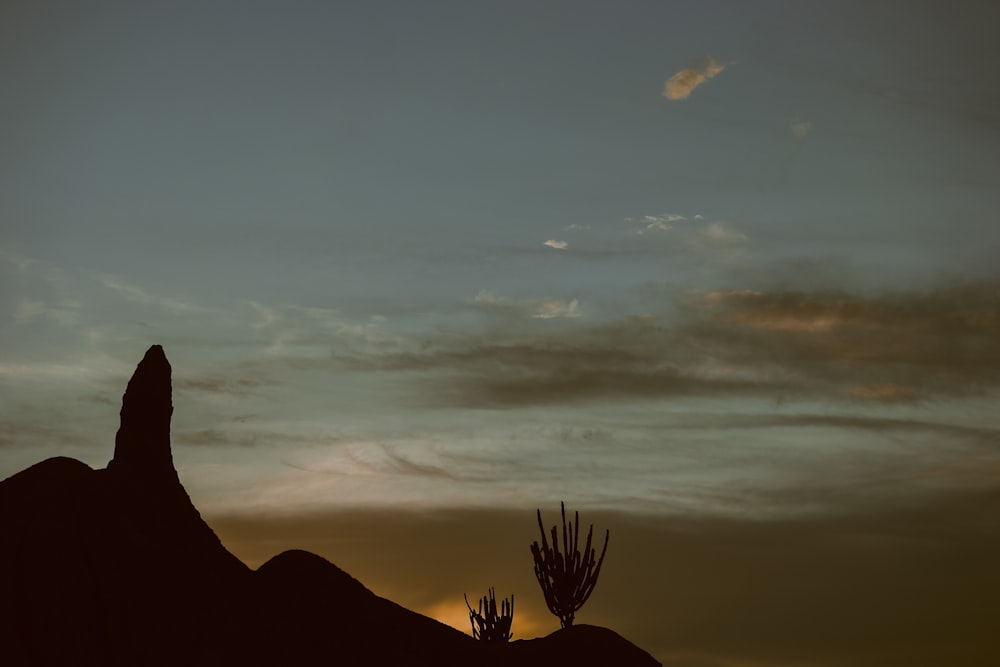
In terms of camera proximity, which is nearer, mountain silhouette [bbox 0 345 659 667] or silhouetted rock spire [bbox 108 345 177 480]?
mountain silhouette [bbox 0 345 659 667]

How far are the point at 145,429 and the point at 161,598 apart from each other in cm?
492

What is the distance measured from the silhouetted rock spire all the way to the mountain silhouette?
5 cm

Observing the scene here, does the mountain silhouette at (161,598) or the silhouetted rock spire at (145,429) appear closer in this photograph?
the mountain silhouette at (161,598)

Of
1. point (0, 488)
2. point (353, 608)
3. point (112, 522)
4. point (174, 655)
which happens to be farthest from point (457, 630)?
point (0, 488)

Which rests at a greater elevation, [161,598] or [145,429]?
[145,429]

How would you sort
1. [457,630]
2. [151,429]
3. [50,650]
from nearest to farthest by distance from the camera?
[50,650]
[457,630]
[151,429]

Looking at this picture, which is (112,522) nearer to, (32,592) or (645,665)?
(32,592)

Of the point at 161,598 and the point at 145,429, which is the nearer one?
the point at 161,598

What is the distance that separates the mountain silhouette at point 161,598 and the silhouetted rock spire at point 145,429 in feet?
0.16

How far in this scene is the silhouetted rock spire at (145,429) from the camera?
35.6 metres

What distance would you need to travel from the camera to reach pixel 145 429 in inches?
1410

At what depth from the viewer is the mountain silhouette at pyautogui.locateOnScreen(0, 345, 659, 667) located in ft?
103

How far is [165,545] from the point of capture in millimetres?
34688

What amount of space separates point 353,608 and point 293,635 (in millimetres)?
1879
